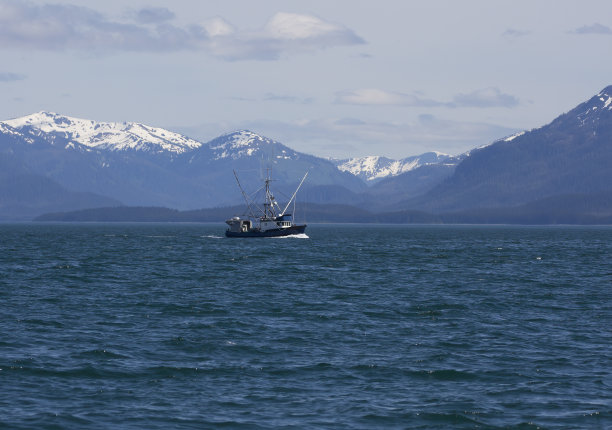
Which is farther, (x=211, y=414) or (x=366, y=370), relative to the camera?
(x=366, y=370)

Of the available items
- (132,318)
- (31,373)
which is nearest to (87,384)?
(31,373)

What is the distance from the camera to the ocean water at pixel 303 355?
36.2 m

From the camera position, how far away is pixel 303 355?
48.5m

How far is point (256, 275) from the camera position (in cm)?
10712

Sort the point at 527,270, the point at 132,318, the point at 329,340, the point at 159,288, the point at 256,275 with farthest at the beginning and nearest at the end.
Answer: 1. the point at 527,270
2. the point at 256,275
3. the point at 159,288
4. the point at 132,318
5. the point at 329,340

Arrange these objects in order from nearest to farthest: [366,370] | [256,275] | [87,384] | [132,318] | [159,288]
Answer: [87,384] → [366,370] → [132,318] → [159,288] → [256,275]

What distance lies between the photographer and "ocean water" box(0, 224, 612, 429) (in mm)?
36156

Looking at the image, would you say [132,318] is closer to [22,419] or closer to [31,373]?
[31,373]

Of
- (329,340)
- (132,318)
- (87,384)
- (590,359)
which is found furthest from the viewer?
→ (132,318)

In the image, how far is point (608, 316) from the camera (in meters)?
65.6

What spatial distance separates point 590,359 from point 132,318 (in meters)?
31.5

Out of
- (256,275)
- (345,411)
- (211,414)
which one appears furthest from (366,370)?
(256,275)

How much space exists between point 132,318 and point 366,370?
A: 23.7 m

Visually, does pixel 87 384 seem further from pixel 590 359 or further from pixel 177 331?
pixel 590 359
